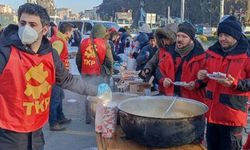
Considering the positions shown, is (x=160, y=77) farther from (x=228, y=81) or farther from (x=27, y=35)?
(x=27, y=35)

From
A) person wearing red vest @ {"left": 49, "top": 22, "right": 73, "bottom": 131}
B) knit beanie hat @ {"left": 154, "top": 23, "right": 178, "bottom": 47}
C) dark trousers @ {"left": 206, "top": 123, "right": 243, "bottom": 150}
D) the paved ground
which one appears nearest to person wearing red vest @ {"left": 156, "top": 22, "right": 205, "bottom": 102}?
dark trousers @ {"left": 206, "top": 123, "right": 243, "bottom": 150}

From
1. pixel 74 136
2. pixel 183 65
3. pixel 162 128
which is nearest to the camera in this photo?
pixel 162 128

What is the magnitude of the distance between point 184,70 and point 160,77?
0.27 meters

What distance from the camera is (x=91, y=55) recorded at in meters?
6.86

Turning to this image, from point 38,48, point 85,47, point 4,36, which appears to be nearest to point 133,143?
point 38,48

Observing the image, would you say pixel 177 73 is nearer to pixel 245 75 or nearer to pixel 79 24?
pixel 245 75

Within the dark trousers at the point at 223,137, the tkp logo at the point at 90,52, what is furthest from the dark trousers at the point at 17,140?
the tkp logo at the point at 90,52

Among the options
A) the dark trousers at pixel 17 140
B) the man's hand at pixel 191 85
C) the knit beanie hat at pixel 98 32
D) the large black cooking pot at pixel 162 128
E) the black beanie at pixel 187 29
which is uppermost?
the black beanie at pixel 187 29

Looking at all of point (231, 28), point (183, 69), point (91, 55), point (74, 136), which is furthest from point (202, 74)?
point (91, 55)

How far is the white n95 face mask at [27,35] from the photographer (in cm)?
265

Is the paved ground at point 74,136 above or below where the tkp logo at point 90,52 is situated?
below

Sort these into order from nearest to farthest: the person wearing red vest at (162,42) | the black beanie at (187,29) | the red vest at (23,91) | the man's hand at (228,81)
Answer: the red vest at (23,91)
the man's hand at (228,81)
the black beanie at (187,29)
the person wearing red vest at (162,42)

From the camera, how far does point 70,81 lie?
3105 millimetres

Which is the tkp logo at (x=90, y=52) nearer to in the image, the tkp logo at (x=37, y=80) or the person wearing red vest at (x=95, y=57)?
the person wearing red vest at (x=95, y=57)
